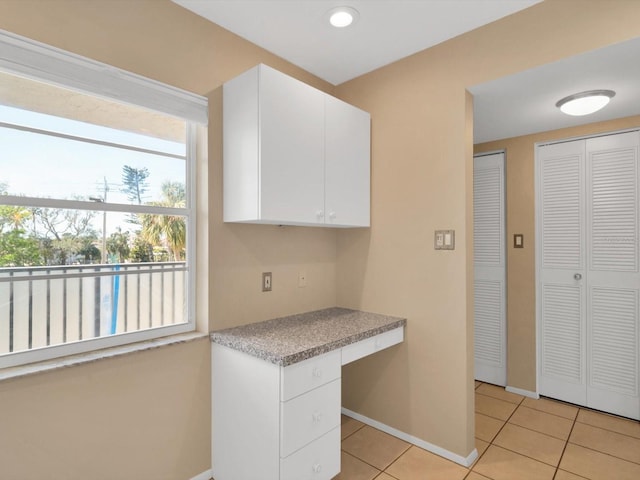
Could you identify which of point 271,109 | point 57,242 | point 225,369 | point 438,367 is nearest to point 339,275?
point 438,367

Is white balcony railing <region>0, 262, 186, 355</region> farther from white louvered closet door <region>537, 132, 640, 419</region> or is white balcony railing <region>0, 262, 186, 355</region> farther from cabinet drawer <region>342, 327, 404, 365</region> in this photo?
white louvered closet door <region>537, 132, 640, 419</region>

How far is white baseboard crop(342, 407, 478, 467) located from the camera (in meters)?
2.10

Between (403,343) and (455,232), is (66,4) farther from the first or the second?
(403,343)

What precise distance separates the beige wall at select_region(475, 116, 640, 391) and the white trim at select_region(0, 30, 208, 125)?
2.67 meters

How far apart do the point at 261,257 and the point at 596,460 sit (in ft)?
7.93

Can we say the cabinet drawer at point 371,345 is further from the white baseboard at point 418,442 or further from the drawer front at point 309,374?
the white baseboard at point 418,442

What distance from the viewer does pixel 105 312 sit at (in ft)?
5.54

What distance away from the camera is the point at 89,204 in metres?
1.63

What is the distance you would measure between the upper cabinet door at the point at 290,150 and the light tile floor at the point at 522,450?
1.52m

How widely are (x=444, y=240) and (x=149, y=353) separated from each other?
179cm

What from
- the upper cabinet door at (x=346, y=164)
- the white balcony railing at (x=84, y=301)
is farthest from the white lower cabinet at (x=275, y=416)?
the upper cabinet door at (x=346, y=164)

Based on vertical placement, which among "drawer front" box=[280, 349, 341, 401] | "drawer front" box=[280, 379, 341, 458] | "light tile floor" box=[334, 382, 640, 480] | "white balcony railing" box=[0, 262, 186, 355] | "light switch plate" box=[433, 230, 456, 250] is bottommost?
"light tile floor" box=[334, 382, 640, 480]

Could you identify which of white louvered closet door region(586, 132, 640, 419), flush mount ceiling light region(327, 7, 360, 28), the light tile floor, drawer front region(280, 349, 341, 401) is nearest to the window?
drawer front region(280, 349, 341, 401)

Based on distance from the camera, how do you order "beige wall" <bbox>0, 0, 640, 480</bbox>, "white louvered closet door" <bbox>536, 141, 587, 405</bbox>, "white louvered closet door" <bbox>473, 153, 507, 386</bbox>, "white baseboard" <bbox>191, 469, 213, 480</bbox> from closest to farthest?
1. "beige wall" <bbox>0, 0, 640, 480</bbox>
2. "white baseboard" <bbox>191, 469, 213, 480</bbox>
3. "white louvered closet door" <bbox>536, 141, 587, 405</bbox>
4. "white louvered closet door" <bbox>473, 153, 507, 386</bbox>
